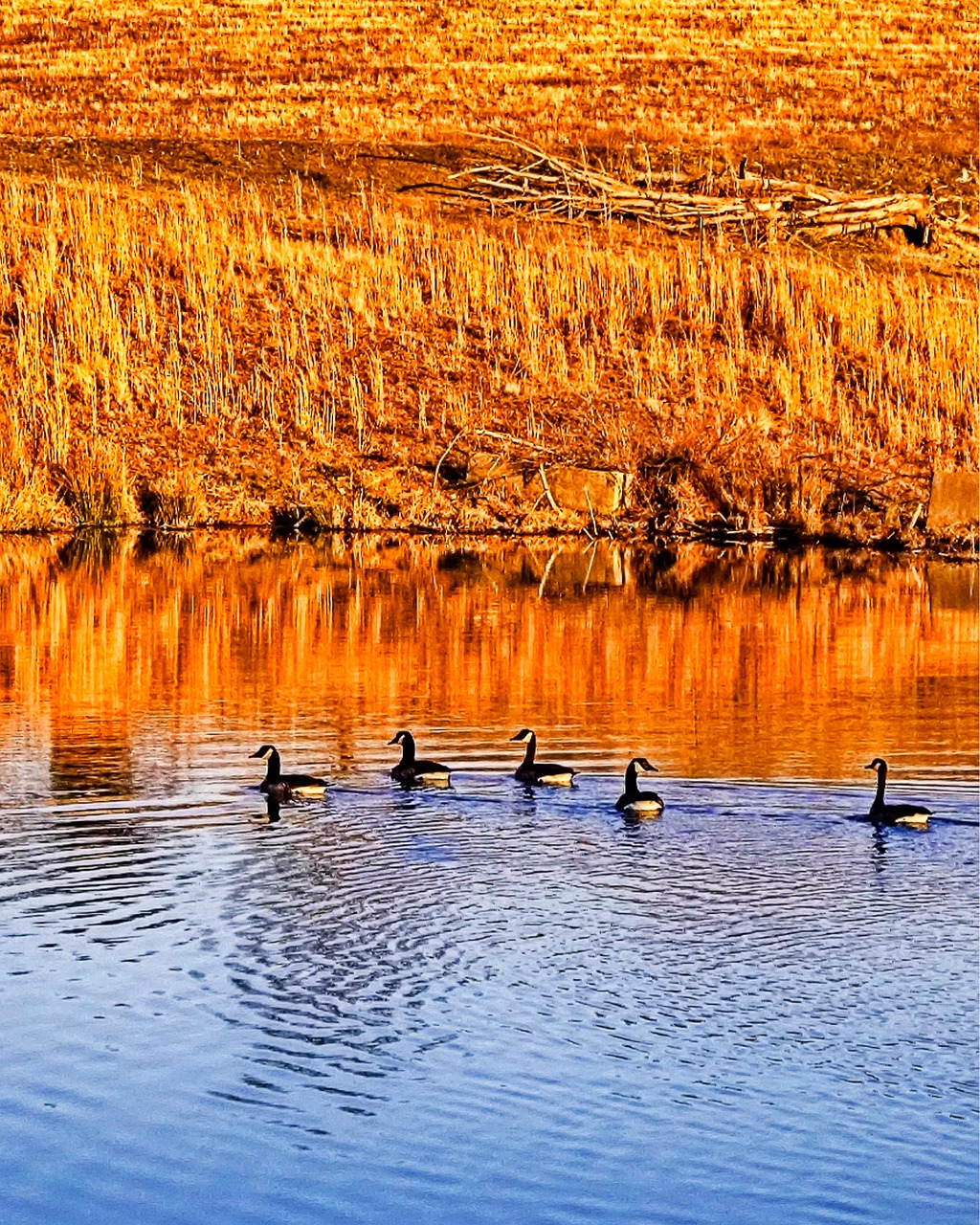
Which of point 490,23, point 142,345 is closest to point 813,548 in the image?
point 142,345

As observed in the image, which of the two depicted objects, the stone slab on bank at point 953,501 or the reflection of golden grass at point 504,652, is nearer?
the reflection of golden grass at point 504,652

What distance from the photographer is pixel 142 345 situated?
3497cm

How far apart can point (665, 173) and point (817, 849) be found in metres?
32.4

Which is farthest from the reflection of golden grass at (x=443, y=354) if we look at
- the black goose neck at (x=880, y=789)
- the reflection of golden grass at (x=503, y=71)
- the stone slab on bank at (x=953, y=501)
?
the black goose neck at (x=880, y=789)

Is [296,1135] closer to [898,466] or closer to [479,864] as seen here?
[479,864]

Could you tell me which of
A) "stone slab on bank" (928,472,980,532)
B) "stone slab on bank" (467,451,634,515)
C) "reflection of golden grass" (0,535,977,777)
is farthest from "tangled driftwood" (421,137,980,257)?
"reflection of golden grass" (0,535,977,777)

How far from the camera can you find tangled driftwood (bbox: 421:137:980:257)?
1634 inches

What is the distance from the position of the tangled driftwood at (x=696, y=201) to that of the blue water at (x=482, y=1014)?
29.3 m

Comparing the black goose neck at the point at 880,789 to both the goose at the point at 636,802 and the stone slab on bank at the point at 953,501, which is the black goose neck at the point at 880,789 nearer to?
the goose at the point at 636,802

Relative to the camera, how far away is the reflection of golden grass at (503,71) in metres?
49.3

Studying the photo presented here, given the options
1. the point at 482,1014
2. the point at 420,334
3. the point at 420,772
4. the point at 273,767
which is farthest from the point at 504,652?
the point at 420,334

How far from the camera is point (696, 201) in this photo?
4159 centimetres

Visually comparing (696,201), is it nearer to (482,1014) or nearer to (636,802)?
(636,802)

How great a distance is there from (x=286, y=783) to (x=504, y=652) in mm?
7320
